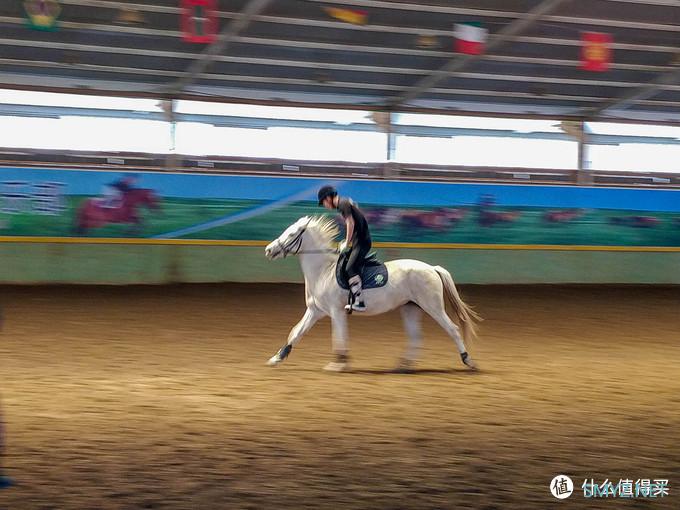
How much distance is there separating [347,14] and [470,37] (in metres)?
2.45

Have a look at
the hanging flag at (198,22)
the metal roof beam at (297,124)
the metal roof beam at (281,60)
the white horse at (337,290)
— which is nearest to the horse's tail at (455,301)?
the white horse at (337,290)

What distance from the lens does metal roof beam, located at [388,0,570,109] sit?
16234 mm

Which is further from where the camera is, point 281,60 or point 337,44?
point 281,60

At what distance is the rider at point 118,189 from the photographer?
18.0m

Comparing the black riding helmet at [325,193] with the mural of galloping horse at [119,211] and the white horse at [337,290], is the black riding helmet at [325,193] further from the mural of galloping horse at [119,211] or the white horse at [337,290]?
the mural of galloping horse at [119,211]

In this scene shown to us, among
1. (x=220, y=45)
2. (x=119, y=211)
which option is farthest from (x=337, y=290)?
(x=119, y=211)

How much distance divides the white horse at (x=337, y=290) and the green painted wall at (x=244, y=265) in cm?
887

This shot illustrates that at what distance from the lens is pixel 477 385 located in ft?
29.3

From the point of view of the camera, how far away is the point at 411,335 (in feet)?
32.8

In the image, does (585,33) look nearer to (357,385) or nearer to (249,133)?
(249,133)

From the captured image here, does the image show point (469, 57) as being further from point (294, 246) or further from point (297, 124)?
point (294, 246)

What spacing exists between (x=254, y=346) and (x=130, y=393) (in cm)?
377

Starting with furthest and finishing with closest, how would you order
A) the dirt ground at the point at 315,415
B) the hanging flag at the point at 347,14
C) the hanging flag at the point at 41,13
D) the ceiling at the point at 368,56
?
the ceiling at the point at 368,56 < the hanging flag at the point at 347,14 < the hanging flag at the point at 41,13 < the dirt ground at the point at 315,415

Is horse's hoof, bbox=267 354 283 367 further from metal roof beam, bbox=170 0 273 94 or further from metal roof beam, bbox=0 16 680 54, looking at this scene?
metal roof beam, bbox=0 16 680 54
